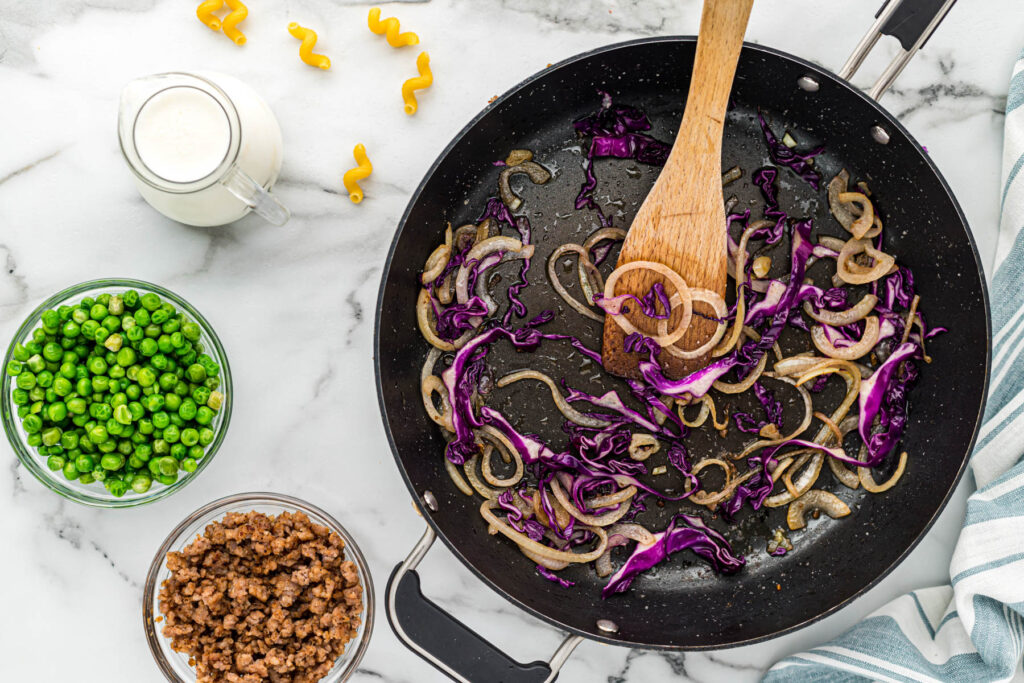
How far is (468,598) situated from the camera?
215 cm

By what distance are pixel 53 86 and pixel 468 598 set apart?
1.87 m

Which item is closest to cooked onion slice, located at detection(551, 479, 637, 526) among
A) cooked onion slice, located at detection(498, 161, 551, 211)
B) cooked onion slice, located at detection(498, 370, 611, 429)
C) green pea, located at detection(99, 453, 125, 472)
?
cooked onion slice, located at detection(498, 370, 611, 429)

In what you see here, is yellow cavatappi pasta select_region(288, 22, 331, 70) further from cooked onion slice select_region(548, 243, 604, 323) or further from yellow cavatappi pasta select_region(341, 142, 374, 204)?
cooked onion slice select_region(548, 243, 604, 323)

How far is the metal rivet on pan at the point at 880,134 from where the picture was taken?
2018 mm

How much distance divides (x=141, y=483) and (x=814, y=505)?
1.87 metres

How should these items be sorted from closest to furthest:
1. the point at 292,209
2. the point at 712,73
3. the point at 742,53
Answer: the point at 712,73 < the point at 742,53 < the point at 292,209

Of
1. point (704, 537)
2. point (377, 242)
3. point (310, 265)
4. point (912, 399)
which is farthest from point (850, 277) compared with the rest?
point (310, 265)

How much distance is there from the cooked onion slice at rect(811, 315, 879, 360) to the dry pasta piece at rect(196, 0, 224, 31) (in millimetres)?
1877

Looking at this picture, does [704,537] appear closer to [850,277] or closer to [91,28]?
[850,277]

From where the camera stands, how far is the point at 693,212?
6.26 feet

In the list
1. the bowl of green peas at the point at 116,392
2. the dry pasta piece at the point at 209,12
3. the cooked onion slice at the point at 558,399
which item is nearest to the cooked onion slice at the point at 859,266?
the cooked onion slice at the point at 558,399

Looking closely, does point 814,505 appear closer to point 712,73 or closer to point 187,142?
point 712,73

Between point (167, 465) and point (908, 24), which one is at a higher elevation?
point (908, 24)

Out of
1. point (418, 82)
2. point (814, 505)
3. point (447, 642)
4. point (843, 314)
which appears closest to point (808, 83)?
point (843, 314)
